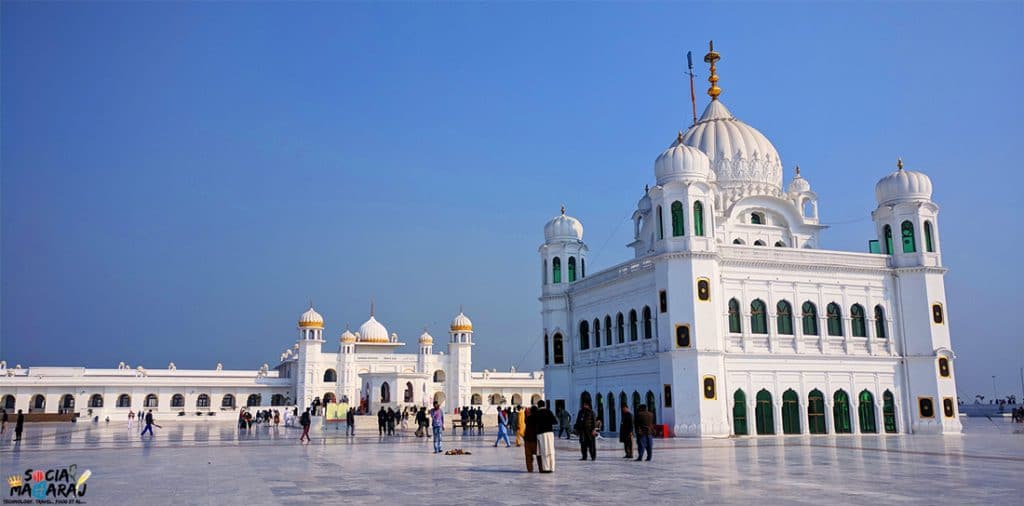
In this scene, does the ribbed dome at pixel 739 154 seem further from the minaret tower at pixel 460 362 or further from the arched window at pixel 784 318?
the minaret tower at pixel 460 362

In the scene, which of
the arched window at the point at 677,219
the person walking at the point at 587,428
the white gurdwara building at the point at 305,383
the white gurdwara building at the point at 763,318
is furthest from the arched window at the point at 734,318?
the white gurdwara building at the point at 305,383

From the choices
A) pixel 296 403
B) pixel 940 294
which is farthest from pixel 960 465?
pixel 296 403

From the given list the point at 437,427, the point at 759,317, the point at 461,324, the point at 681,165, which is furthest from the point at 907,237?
the point at 461,324

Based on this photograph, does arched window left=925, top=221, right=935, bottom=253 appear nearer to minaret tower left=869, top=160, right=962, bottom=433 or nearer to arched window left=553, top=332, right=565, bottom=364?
minaret tower left=869, top=160, right=962, bottom=433

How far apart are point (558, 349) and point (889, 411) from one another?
49.4 feet

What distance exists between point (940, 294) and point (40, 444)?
114ft

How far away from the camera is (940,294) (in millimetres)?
34969

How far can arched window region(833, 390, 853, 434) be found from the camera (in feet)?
108

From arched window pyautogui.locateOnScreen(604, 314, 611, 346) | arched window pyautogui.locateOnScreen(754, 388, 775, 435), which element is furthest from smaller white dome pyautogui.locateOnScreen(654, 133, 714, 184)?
arched window pyautogui.locateOnScreen(754, 388, 775, 435)

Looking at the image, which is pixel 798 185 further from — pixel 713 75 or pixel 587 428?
pixel 587 428

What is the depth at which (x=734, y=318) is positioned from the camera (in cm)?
3288

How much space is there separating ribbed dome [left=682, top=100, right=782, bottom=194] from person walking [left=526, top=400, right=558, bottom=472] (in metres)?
24.6

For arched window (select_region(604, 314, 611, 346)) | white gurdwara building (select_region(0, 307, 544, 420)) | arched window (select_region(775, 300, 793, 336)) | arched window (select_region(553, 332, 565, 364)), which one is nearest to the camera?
arched window (select_region(775, 300, 793, 336))

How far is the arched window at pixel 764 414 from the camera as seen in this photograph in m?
32.0
